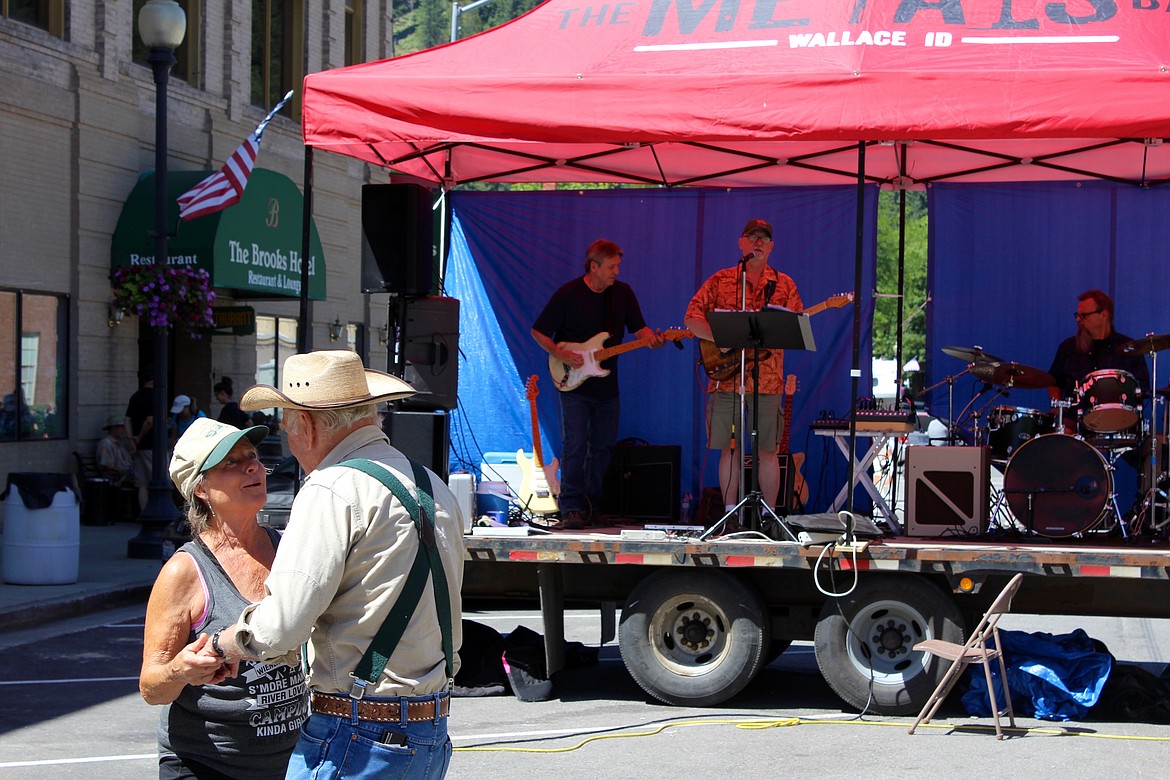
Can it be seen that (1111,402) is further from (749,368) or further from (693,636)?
(693,636)

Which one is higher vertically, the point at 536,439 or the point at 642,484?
the point at 536,439

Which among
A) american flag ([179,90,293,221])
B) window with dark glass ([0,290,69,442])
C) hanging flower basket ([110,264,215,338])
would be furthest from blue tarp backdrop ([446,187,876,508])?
window with dark glass ([0,290,69,442])

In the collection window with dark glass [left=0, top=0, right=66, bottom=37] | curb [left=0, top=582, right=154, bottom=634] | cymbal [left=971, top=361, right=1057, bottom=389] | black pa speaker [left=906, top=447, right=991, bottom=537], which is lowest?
curb [left=0, top=582, right=154, bottom=634]

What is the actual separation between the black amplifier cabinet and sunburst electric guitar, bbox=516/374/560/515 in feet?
1.35

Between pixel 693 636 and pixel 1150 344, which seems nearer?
pixel 693 636

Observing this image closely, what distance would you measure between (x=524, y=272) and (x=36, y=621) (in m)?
4.59

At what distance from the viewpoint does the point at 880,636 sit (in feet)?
25.9

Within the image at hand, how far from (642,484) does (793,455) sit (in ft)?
3.78

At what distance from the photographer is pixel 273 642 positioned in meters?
3.23

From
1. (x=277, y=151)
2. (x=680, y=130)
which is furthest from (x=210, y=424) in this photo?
(x=277, y=151)

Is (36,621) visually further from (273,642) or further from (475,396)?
(273,642)

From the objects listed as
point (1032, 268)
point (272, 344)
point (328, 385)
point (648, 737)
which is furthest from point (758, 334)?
point (272, 344)

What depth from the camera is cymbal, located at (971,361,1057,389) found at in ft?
31.6

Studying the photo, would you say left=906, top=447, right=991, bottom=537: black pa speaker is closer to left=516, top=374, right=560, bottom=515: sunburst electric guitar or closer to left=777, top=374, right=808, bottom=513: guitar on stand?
left=777, top=374, right=808, bottom=513: guitar on stand
